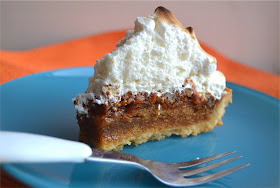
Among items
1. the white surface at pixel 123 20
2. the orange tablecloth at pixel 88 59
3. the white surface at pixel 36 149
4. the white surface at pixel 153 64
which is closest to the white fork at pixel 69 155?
the white surface at pixel 36 149

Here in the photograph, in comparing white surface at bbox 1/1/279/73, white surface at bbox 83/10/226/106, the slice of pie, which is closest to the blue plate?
the slice of pie

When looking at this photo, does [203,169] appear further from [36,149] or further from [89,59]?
[89,59]

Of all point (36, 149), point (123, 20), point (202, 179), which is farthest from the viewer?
point (123, 20)

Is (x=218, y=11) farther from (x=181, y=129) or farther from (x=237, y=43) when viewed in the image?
(x=181, y=129)

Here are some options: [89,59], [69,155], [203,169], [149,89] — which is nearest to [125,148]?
[149,89]

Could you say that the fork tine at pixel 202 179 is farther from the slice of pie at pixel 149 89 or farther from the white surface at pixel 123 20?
the white surface at pixel 123 20

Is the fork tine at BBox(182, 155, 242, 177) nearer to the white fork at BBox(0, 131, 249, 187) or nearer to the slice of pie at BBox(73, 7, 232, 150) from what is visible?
the white fork at BBox(0, 131, 249, 187)
